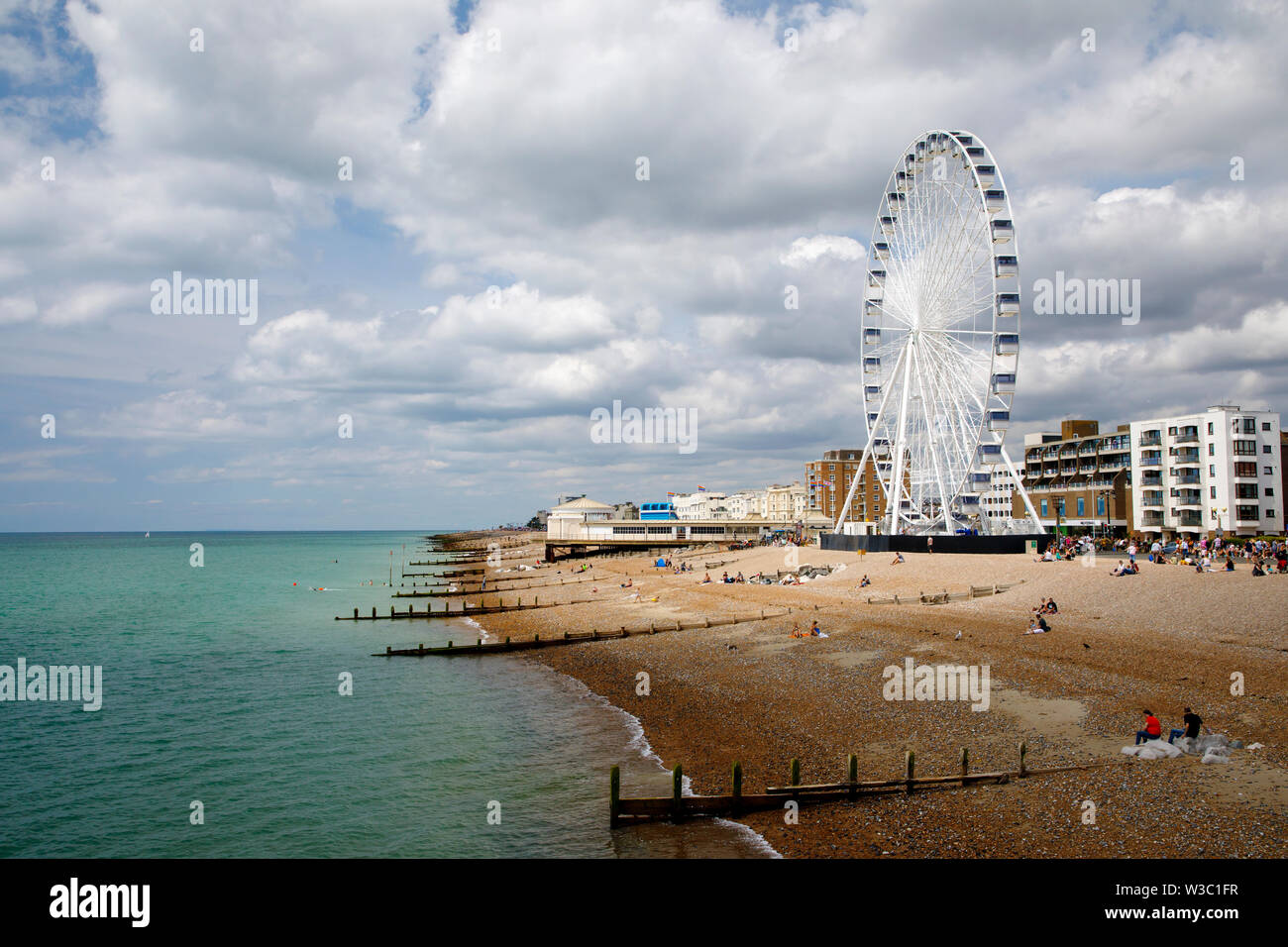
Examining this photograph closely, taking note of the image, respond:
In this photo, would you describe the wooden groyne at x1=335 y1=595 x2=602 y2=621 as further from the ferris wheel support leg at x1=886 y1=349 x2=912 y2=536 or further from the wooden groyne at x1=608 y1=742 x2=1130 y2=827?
the wooden groyne at x1=608 y1=742 x2=1130 y2=827

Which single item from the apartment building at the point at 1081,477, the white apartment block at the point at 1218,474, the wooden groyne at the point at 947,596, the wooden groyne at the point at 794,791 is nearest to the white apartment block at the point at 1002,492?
the apartment building at the point at 1081,477

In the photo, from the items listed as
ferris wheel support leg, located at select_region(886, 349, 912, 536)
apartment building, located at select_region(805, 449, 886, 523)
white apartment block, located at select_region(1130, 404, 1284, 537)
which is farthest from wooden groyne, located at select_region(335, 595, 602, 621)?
apartment building, located at select_region(805, 449, 886, 523)

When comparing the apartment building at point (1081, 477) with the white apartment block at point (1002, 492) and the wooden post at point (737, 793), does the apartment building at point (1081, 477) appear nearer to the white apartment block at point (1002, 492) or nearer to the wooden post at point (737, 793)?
the white apartment block at point (1002, 492)

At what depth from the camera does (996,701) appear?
20734 mm

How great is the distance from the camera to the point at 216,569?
11944 cm

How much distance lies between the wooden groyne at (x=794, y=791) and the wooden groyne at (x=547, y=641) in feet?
70.2

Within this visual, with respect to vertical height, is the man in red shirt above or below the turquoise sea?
above

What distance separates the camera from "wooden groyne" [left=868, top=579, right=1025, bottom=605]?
120 feet

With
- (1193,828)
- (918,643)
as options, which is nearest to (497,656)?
(918,643)

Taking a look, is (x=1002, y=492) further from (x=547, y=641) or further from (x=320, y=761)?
(x=320, y=761)

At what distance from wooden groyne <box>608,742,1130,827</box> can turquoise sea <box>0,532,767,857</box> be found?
0.45 metres
